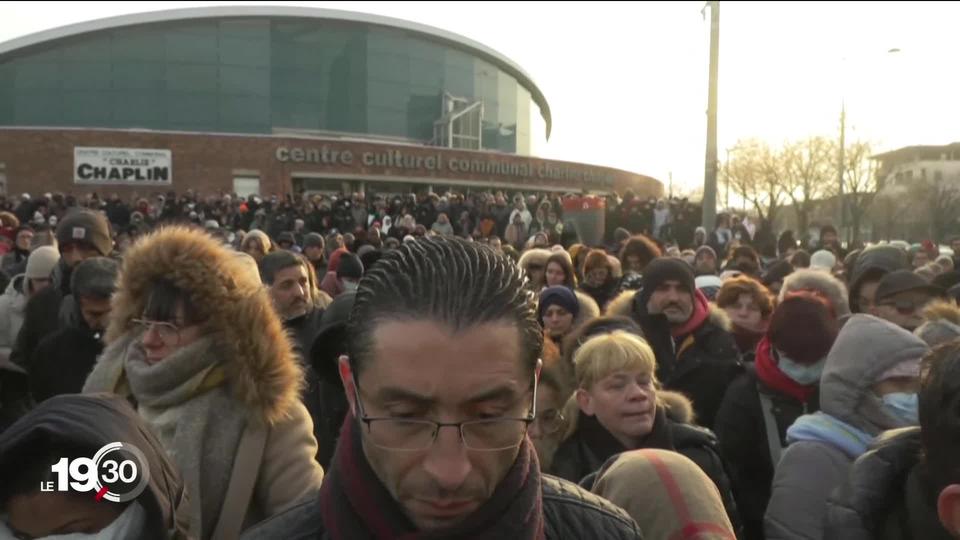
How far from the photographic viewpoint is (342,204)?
65.4 feet

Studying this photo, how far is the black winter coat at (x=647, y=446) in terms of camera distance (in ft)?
9.67

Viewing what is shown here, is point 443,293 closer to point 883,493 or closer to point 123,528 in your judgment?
point 123,528

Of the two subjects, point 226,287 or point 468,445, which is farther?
point 226,287

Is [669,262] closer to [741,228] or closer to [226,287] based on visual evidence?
[226,287]

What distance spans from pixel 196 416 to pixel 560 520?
→ 1.40m

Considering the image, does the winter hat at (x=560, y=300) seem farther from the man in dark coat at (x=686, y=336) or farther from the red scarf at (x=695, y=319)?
the red scarf at (x=695, y=319)

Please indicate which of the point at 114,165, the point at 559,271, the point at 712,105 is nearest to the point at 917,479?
the point at 559,271

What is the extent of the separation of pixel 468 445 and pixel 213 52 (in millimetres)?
44365

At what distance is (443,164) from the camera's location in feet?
127

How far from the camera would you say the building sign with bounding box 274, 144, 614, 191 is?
36.5 metres

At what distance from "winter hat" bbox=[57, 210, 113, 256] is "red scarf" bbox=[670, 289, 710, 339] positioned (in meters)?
3.62

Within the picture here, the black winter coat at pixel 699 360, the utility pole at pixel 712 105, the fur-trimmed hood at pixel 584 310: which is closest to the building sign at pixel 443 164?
the utility pole at pixel 712 105

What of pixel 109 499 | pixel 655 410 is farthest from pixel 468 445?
pixel 655 410

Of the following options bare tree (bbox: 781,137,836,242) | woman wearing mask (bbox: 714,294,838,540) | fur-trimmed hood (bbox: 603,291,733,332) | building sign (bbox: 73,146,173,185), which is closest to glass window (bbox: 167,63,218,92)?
building sign (bbox: 73,146,173,185)
